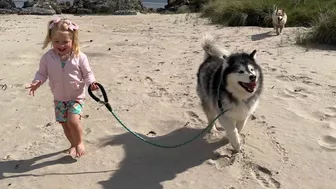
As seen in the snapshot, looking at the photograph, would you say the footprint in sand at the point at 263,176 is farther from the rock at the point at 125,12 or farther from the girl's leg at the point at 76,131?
the rock at the point at 125,12

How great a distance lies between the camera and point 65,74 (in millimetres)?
3754

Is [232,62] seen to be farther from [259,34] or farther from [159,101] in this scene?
[259,34]

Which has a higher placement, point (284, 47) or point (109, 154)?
point (284, 47)

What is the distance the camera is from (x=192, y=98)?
5.64 m

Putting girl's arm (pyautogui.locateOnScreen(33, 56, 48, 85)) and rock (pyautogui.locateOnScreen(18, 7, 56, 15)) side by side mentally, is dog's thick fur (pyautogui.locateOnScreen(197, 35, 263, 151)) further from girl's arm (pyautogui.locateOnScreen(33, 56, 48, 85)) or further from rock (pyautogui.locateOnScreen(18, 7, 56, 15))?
rock (pyautogui.locateOnScreen(18, 7, 56, 15))

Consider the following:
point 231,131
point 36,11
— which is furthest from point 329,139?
point 36,11

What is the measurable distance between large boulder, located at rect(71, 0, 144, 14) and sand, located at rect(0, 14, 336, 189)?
15.6 m

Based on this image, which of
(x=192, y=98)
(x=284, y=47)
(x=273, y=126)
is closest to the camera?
(x=273, y=126)

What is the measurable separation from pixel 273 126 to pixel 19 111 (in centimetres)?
322

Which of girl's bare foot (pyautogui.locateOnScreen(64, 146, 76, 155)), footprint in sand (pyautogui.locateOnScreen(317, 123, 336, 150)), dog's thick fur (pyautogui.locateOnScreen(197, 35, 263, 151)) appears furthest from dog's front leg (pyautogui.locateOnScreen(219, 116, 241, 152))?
girl's bare foot (pyautogui.locateOnScreen(64, 146, 76, 155))

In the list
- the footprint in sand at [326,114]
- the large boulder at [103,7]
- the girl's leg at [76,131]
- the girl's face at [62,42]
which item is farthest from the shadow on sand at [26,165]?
the large boulder at [103,7]

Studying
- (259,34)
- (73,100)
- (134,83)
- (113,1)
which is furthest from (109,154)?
(113,1)

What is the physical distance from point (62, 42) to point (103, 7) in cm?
2002

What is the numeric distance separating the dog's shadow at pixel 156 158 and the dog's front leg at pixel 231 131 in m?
0.25
